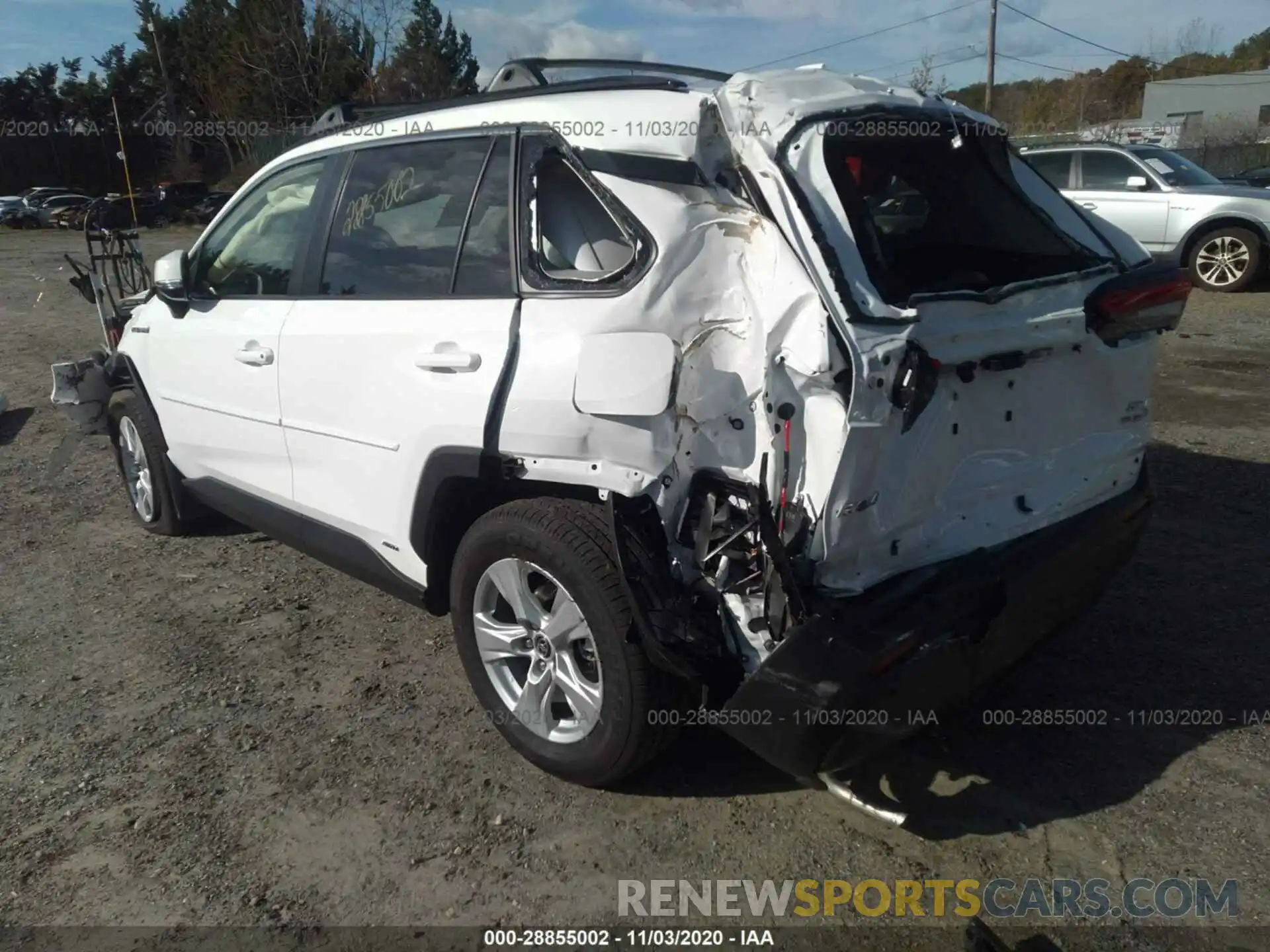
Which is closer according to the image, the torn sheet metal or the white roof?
the white roof

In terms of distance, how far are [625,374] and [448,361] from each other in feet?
2.21

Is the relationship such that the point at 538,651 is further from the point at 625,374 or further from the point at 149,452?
the point at 149,452

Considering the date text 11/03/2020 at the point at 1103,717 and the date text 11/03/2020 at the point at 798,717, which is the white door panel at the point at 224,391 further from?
the date text 11/03/2020 at the point at 798,717

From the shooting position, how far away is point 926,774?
2.97 meters

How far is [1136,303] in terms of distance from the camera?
2.85 m

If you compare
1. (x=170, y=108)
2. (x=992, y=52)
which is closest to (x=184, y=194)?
(x=170, y=108)

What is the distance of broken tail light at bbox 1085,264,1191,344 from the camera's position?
2.81 meters

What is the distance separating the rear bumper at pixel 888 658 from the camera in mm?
2283

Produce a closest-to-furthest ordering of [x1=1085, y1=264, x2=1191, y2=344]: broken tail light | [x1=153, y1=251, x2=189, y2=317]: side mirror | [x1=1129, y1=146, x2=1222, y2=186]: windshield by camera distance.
Result: [x1=1085, y1=264, x2=1191, y2=344]: broken tail light, [x1=153, y1=251, x2=189, y2=317]: side mirror, [x1=1129, y1=146, x2=1222, y2=186]: windshield

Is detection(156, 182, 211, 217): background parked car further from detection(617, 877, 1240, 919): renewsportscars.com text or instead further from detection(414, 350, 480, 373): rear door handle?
detection(617, 877, 1240, 919): renewsportscars.com text

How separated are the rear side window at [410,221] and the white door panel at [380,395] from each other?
9 centimetres

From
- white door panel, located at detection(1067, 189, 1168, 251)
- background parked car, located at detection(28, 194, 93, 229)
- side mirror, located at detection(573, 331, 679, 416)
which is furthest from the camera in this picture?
background parked car, located at detection(28, 194, 93, 229)

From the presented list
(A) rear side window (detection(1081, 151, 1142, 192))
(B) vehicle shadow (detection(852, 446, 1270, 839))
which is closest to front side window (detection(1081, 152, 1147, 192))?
(A) rear side window (detection(1081, 151, 1142, 192))

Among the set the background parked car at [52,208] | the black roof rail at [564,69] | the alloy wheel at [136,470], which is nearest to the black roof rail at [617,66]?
the black roof rail at [564,69]
